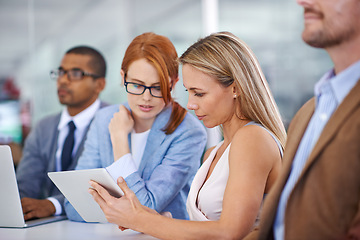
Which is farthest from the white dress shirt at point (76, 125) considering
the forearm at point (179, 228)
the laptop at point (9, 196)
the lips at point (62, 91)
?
the forearm at point (179, 228)

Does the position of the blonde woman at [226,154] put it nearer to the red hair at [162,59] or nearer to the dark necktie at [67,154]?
the red hair at [162,59]

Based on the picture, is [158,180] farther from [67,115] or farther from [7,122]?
[7,122]

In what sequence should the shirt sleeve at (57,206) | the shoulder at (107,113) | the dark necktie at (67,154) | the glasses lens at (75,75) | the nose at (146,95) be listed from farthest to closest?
the glasses lens at (75,75)
the dark necktie at (67,154)
the shoulder at (107,113)
the shirt sleeve at (57,206)
the nose at (146,95)

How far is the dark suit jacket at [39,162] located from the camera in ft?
10.3

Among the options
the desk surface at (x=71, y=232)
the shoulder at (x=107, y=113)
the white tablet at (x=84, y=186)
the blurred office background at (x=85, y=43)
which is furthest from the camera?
the blurred office background at (x=85, y=43)

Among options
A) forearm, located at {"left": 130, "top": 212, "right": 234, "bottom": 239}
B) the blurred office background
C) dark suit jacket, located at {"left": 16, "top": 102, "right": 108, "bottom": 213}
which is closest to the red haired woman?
forearm, located at {"left": 130, "top": 212, "right": 234, "bottom": 239}

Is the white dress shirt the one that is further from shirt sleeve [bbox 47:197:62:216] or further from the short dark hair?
shirt sleeve [bbox 47:197:62:216]

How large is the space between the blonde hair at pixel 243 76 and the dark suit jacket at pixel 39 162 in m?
1.65

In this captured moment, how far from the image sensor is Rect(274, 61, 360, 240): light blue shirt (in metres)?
1.23

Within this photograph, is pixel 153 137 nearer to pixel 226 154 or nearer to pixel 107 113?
pixel 107 113

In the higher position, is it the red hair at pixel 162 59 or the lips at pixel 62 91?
the red hair at pixel 162 59

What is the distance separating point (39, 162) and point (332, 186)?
2.48 m

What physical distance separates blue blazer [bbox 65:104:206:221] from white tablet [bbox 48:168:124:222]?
232mm

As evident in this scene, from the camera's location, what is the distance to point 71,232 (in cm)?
197
